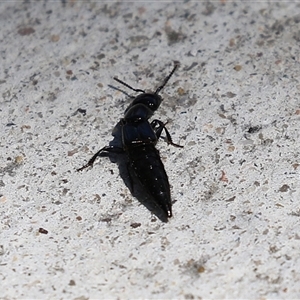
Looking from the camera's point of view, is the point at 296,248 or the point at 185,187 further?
the point at 185,187

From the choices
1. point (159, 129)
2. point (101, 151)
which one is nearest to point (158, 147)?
point (159, 129)

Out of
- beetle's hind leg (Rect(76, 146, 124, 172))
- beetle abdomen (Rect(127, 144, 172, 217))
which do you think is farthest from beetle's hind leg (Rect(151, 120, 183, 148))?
beetle's hind leg (Rect(76, 146, 124, 172))

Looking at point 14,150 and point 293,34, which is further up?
point 14,150

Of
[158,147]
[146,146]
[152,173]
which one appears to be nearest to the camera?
[152,173]

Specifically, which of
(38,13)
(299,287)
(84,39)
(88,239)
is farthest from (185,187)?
(38,13)

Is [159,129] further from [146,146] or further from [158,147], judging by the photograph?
[146,146]

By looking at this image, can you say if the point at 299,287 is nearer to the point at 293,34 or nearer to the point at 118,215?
the point at 118,215

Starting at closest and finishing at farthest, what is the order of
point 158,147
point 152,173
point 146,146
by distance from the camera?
point 152,173 → point 146,146 → point 158,147
